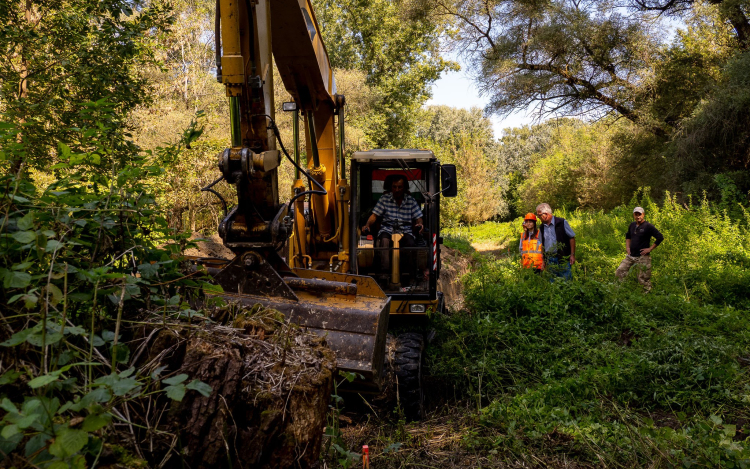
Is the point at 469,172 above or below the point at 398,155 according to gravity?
above

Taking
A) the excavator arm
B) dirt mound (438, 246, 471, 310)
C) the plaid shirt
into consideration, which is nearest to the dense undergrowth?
the excavator arm

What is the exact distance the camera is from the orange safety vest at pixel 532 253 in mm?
8766

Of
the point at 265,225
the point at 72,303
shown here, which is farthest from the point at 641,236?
the point at 72,303

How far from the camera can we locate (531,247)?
29.4 ft

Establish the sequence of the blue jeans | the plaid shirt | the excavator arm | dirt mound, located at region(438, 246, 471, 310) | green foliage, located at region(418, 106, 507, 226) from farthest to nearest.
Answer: green foliage, located at region(418, 106, 507, 226) < dirt mound, located at region(438, 246, 471, 310) < the blue jeans < the plaid shirt < the excavator arm

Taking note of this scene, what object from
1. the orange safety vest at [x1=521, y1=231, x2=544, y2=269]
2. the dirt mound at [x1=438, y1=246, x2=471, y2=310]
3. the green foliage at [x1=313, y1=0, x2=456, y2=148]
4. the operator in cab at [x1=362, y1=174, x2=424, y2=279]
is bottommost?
the dirt mound at [x1=438, y1=246, x2=471, y2=310]

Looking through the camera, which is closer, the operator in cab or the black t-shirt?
the operator in cab

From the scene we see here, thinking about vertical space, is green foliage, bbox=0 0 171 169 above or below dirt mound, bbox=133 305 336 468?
above

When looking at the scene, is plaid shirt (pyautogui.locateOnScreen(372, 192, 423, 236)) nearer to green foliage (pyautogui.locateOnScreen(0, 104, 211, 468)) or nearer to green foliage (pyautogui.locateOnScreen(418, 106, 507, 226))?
green foliage (pyautogui.locateOnScreen(0, 104, 211, 468))

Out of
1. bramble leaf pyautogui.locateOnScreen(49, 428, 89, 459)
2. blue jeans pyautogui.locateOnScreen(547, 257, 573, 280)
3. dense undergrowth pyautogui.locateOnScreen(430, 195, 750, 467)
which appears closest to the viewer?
bramble leaf pyautogui.locateOnScreen(49, 428, 89, 459)

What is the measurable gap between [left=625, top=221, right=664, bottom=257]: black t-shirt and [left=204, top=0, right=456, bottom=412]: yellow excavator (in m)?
5.05

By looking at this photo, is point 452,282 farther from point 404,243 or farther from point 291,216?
point 291,216

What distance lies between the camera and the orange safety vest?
28.8ft

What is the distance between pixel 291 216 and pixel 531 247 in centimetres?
500
